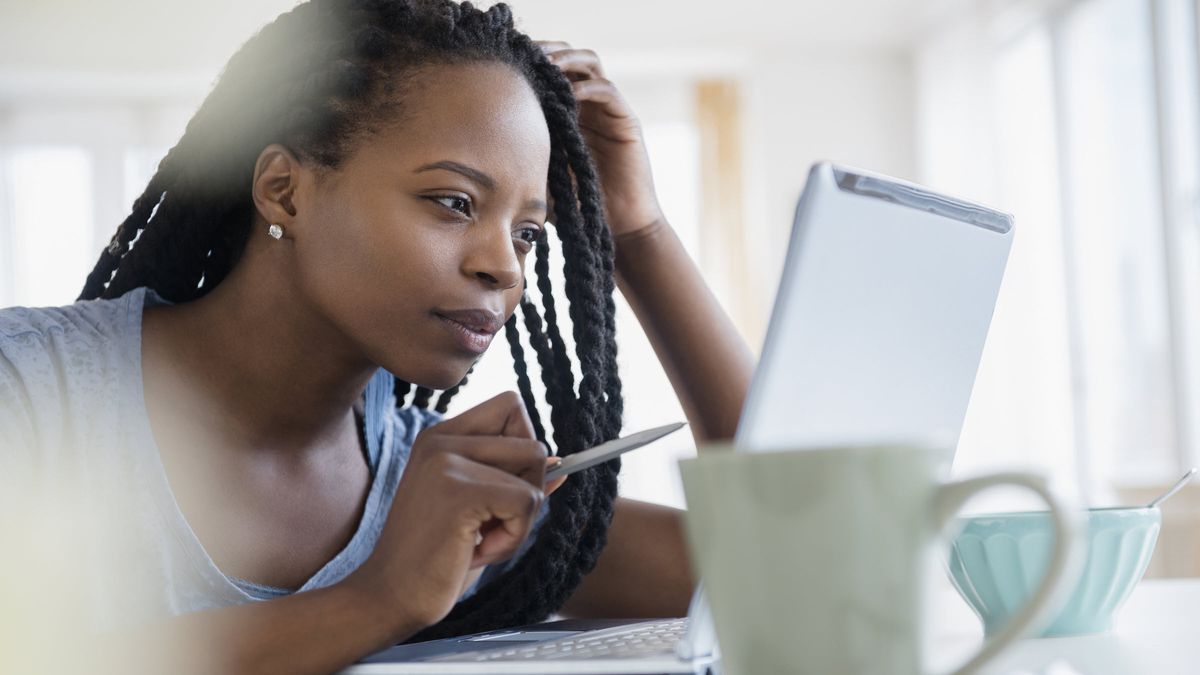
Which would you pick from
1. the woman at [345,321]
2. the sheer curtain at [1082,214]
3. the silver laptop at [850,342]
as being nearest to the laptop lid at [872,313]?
the silver laptop at [850,342]

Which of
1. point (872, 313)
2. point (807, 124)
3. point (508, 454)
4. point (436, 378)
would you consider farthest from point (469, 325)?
point (807, 124)

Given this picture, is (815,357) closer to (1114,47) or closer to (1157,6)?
(1157,6)

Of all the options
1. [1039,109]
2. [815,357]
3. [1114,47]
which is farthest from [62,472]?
[1039,109]

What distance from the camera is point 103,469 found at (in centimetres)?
87

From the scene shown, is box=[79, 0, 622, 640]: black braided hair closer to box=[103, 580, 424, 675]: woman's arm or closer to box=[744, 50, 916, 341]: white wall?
box=[103, 580, 424, 675]: woman's arm

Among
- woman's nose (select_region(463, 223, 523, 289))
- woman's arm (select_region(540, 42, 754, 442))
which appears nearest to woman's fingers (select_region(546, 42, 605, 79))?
woman's arm (select_region(540, 42, 754, 442))

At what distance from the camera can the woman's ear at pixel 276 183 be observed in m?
0.98

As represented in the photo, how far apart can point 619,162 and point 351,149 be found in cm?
34

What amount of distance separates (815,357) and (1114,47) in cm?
374

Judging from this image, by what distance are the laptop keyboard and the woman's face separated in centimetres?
31

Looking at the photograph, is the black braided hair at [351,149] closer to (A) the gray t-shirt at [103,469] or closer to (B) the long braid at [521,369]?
(B) the long braid at [521,369]

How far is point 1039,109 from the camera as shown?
169 inches

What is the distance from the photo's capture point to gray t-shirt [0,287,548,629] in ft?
2.77

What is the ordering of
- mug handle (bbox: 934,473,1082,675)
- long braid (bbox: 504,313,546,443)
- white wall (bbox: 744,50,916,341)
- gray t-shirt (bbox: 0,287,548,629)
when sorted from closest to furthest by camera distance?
mug handle (bbox: 934,473,1082,675) < gray t-shirt (bbox: 0,287,548,629) < long braid (bbox: 504,313,546,443) < white wall (bbox: 744,50,916,341)
